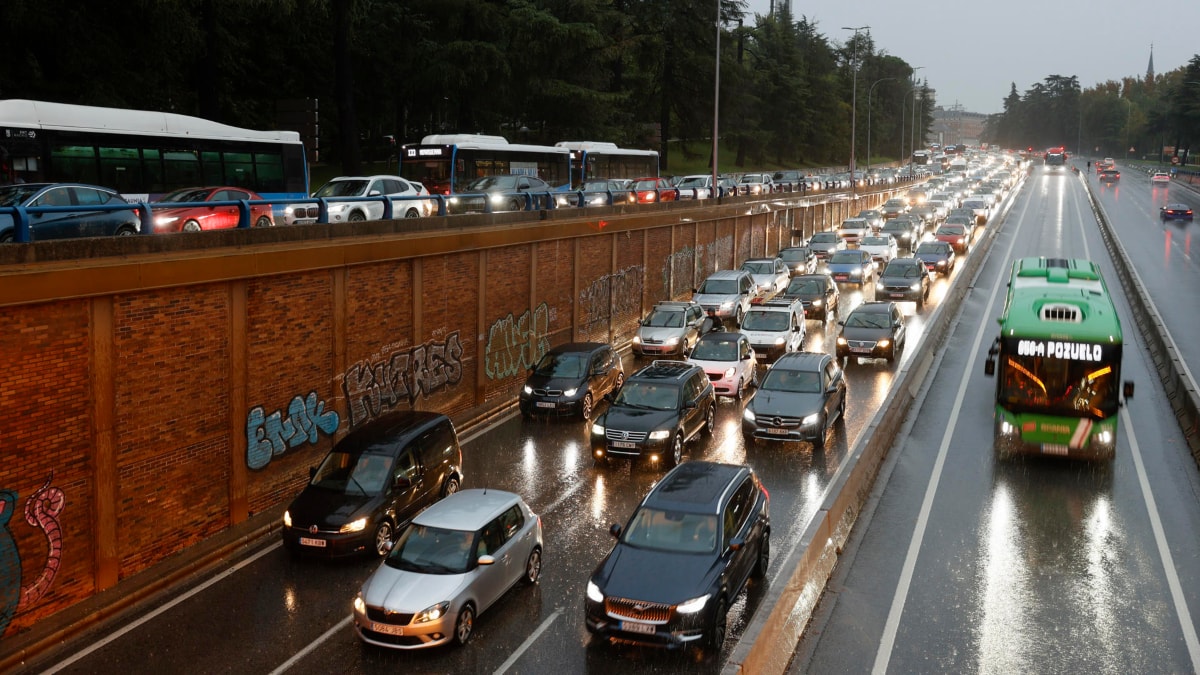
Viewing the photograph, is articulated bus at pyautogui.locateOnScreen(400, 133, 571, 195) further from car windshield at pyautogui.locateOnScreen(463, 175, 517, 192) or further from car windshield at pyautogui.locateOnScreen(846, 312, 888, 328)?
car windshield at pyautogui.locateOnScreen(846, 312, 888, 328)

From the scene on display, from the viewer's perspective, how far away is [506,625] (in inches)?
526

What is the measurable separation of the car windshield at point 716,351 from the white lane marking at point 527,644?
1279cm

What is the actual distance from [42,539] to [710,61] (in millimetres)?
68787

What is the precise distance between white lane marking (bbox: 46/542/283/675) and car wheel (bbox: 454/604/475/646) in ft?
15.2

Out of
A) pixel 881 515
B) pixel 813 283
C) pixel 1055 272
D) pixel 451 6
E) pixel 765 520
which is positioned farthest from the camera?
pixel 451 6

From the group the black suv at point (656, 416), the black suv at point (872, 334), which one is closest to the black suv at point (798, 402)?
the black suv at point (656, 416)

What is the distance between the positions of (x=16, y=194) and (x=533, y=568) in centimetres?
1107

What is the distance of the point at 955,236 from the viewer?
52688mm

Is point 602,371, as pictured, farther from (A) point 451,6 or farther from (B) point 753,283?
(A) point 451,6

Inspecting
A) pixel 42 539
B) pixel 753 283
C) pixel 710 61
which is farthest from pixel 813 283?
pixel 710 61

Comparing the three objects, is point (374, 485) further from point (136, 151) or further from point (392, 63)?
point (392, 63)

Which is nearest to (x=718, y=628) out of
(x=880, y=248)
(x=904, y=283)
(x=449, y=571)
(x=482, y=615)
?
(x=482, y=615)

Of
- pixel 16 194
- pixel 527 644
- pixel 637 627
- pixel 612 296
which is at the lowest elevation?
pixel 527 644

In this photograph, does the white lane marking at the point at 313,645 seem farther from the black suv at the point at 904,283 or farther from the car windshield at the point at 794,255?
the car windshield at the point at 794,255
